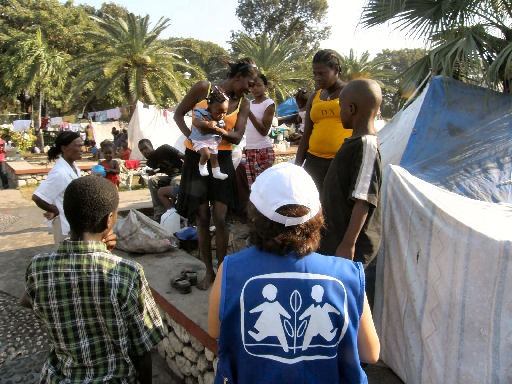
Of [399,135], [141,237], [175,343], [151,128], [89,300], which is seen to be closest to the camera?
[89,300]

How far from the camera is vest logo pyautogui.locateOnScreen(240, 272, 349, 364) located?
3.94ft

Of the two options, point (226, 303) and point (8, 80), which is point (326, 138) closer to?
point (226, 303)

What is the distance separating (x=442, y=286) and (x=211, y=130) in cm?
190

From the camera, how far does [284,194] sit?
1.25 m

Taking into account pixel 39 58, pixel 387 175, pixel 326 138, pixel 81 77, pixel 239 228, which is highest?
pixel 39 58

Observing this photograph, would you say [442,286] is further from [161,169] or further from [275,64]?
[275,64]

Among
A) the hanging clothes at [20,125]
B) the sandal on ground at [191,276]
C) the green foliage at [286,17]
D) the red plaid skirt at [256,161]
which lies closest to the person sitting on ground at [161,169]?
the red plaid skirt at [256,161]

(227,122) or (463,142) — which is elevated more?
(227,122)

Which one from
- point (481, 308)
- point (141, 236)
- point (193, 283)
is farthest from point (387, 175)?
point (141, 236)

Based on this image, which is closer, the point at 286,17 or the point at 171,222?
the point at 171,222

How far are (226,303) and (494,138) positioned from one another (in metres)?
3.52

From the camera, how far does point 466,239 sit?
6.70 feet

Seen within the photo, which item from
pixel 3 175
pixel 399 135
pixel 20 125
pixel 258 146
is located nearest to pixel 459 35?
pixel 399 135

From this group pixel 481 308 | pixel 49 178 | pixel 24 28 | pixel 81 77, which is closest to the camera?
pixel 481 308
